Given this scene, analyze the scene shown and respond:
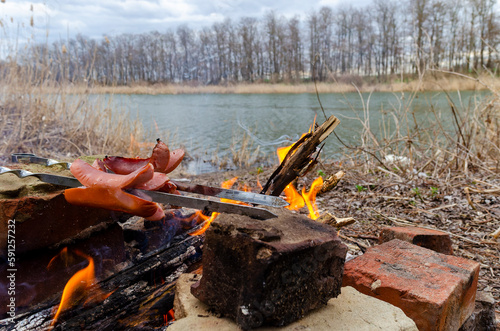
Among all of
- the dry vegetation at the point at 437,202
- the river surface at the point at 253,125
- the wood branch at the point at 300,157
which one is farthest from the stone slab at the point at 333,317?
the river surface at the point at 253,125

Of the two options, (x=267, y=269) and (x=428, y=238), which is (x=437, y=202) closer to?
(x=428, y=238)

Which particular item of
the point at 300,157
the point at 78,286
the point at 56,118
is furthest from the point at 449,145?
the point at 56,118

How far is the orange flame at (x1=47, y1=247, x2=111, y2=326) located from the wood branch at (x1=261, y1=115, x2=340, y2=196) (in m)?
0.92

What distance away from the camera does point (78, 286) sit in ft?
4.41

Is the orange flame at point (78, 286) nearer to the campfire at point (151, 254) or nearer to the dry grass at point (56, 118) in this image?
the campfire at point (151, 254)

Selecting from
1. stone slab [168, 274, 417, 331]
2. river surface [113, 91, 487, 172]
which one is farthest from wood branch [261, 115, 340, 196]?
river surface [113, 91, 487, 172]

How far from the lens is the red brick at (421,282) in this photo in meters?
1.31

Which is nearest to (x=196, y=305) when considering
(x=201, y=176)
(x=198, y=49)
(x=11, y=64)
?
(x=201, y=176)

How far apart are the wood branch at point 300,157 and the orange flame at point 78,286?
0.92 m

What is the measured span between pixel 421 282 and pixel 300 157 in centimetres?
76

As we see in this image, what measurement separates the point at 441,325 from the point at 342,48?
31629mm

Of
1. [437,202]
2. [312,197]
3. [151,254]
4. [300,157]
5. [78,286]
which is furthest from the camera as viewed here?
[437,202]

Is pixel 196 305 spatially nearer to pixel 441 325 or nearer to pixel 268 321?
pixel 268 321

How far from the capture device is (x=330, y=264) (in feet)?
3.86
